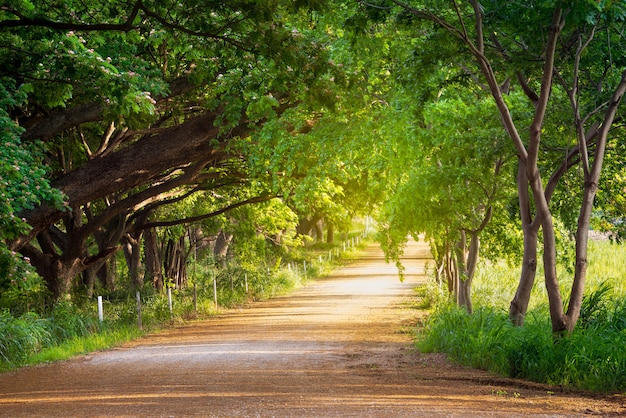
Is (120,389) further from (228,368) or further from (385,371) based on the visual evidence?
(385,371)

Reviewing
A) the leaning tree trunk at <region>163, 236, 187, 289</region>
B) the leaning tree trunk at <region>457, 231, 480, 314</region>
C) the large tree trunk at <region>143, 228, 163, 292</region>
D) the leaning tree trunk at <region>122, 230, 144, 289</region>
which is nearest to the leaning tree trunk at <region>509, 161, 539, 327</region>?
the leaning tree trunk at <region>457, 231, 480, 314</region>

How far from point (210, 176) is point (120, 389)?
48.4 ft

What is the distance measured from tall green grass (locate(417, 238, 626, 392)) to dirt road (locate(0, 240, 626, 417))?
404mm

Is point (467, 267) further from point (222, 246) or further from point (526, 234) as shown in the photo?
point (222, 246)

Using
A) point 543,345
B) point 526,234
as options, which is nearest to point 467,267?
point 526,234

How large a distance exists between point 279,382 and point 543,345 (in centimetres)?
388

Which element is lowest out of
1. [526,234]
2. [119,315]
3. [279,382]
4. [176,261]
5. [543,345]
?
[279,382]

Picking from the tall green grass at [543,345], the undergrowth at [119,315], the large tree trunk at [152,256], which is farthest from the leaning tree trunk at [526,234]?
the large tree trunk at [152,256]

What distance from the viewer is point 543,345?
13.7 m

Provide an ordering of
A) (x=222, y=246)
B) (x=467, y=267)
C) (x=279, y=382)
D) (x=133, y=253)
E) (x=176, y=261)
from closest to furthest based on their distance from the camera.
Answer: (x=279, y=382)
(x=467, y=267)
(x=133, y=253)
(x=176, y=261)
(x=222, y=246)

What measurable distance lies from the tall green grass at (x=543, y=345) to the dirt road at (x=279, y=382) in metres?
0.40

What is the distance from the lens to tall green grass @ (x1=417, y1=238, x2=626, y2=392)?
40.8 feet

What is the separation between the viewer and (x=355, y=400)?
11.6 metres

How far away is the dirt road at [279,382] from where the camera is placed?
1105 centimetres
